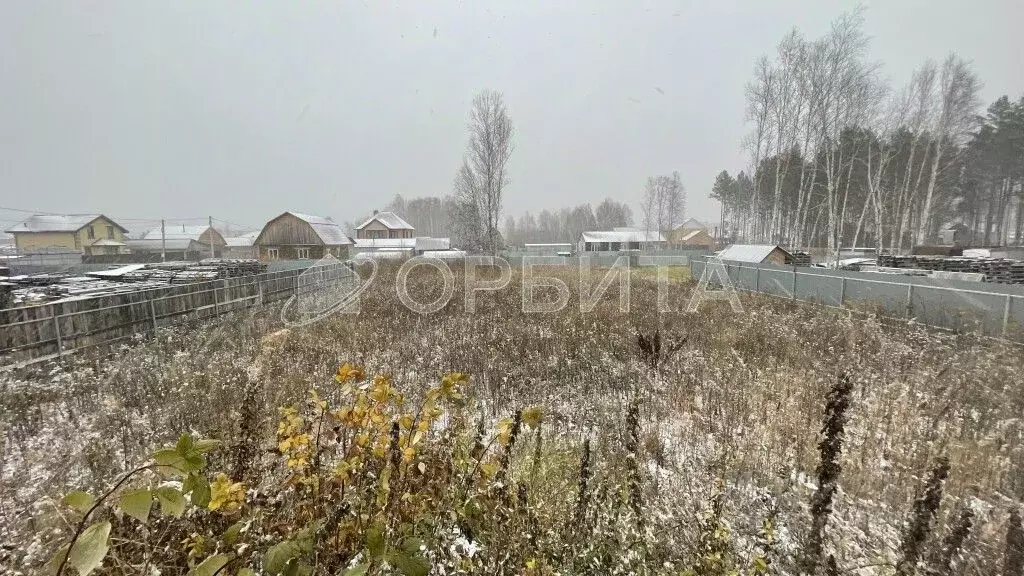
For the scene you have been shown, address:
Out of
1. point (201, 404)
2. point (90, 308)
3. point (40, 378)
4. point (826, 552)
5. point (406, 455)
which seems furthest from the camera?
point (90, 308)

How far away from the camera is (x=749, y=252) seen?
21.1m

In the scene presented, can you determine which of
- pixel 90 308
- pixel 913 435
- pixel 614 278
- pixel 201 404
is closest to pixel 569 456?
pixel 913 435

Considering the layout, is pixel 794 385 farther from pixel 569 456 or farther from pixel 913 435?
pixel 569 456

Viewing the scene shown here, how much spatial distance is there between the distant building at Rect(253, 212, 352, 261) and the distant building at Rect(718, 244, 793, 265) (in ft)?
98.8

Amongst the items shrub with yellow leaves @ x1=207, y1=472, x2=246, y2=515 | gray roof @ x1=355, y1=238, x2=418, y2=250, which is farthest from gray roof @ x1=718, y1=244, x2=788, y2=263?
gray roof @ x1=355, y1=238, x2=418, y2=250

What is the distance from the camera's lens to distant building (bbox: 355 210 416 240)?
50469 millimetres

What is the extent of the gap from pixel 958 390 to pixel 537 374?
5.63m

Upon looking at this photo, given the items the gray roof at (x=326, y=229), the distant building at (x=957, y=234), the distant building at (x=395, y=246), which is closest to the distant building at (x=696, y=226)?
the distant building at (x=957, y=234)

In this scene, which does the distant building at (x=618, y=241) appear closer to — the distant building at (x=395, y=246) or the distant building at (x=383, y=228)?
the distant building at (x=395, y=246)

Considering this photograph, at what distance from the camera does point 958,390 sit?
202 inches

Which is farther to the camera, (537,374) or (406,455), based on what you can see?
(537,374)

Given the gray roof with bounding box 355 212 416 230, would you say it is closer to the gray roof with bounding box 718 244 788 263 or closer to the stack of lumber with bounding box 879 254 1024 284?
the gray roof with bounding box 718 244 788 263

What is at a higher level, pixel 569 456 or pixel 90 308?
pixel 90 308

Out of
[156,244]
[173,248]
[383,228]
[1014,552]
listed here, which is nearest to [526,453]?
[1014,552]
